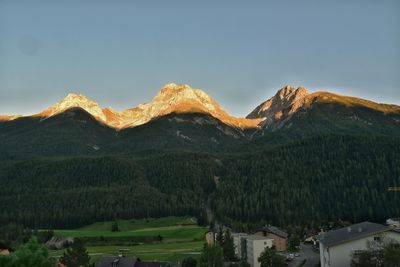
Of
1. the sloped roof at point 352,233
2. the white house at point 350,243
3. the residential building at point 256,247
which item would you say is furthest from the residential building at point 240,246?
the white house at point 350,243

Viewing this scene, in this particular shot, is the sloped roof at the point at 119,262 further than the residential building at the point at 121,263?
Yes

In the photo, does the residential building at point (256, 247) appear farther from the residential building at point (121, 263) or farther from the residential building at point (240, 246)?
the residential building at point (121, 263)

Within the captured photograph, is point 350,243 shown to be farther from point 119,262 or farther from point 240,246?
point 240,246


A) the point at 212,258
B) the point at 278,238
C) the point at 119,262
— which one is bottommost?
the point at 119,262

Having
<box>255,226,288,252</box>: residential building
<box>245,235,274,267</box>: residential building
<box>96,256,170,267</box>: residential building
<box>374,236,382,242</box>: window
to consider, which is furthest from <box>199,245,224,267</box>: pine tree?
<box>255,226,288,252</box>: residential building

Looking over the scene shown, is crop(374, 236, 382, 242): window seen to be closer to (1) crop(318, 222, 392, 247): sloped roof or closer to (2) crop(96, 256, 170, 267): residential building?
(1) crop(318, 222, 392, 247): sloped roof

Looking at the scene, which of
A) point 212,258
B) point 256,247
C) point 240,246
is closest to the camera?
point 212,258

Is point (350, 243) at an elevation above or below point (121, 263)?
above

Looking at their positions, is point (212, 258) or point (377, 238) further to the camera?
point (212, 258)

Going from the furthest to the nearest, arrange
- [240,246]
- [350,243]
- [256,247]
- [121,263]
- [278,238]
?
[278,238] < [240,246] < [256,247] < [121,263] < [350,243]

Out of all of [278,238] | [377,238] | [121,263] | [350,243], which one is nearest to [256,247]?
[278,238]

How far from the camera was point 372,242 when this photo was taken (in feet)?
308

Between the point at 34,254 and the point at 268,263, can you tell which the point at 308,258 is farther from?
the point at 34,254

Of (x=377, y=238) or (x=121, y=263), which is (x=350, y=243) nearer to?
(x=377, y=238)
